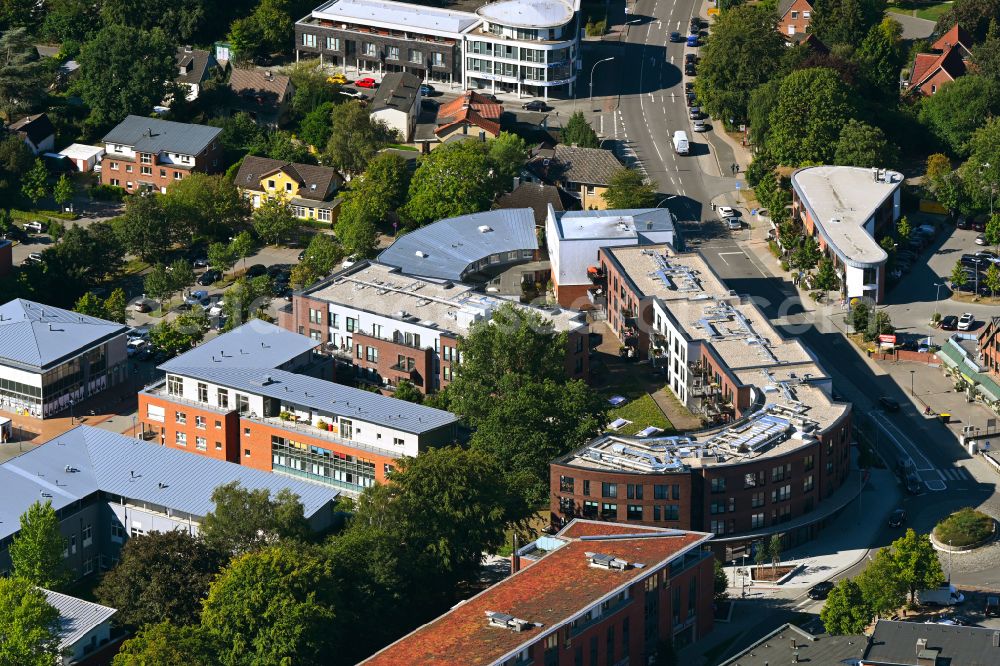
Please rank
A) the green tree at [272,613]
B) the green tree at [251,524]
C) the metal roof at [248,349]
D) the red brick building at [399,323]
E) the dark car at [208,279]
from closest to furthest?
the green tree at [272,613]
the green tree at [251,524]
the metal roof at [248,349]
the red brick building at [399,323]
the dark car at [208,279]

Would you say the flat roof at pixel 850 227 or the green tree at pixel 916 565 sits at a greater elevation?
the flat roof at pixel 850 227

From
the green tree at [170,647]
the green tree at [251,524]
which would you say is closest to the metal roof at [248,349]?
the green tree at [251,524]

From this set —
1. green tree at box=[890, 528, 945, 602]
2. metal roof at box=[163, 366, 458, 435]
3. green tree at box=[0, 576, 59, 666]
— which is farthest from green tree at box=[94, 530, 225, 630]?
green tree at box=[890, 528, 945, 602]

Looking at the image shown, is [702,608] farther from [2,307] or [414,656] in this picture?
[2,307]

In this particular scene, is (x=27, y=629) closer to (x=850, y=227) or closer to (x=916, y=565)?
(x=916, y=565)

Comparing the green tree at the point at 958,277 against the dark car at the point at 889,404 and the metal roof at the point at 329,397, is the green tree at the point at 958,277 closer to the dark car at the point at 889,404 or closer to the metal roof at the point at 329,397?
the dark car at the point at 889,404

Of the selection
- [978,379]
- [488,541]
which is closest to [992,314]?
[978,379]
